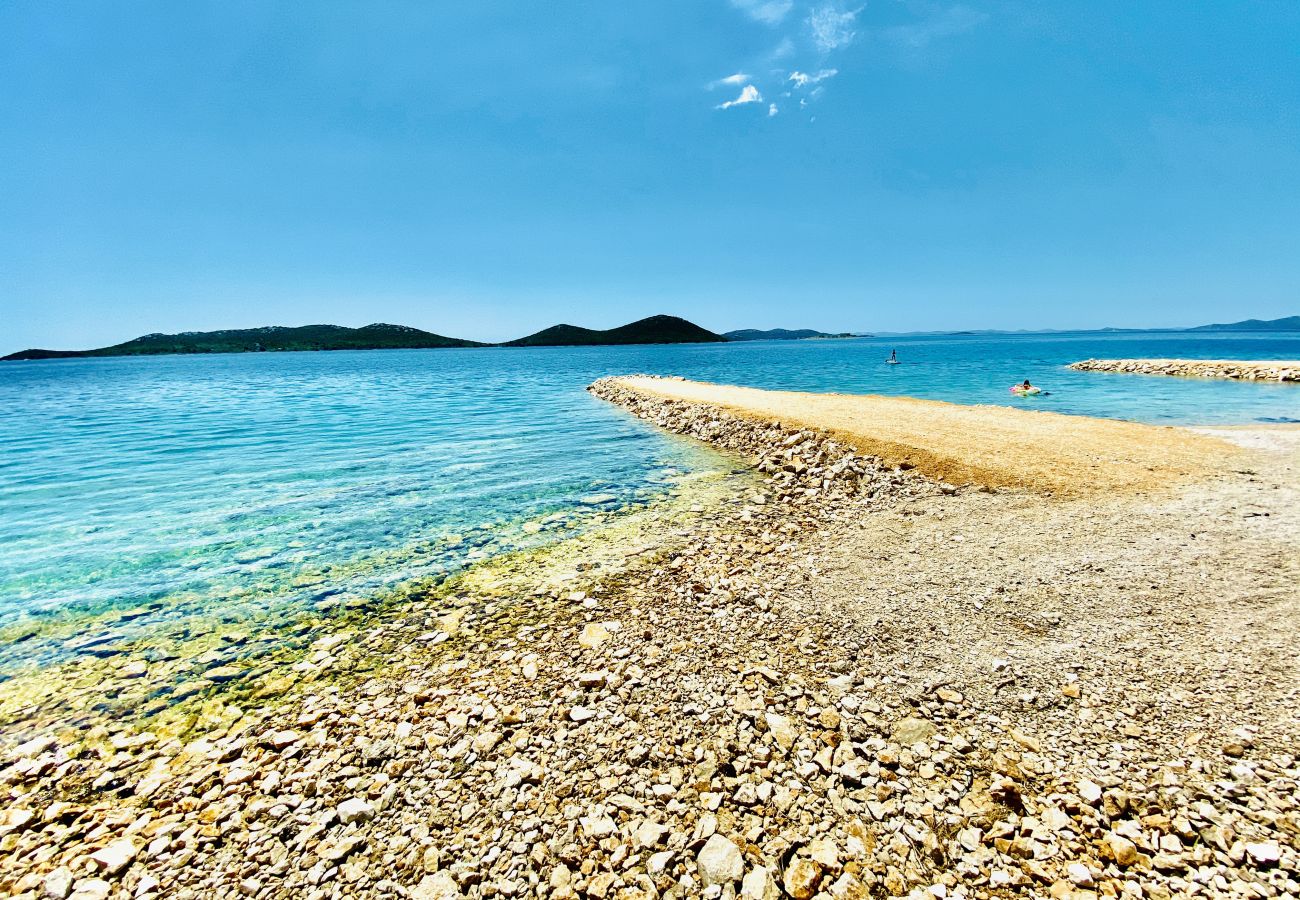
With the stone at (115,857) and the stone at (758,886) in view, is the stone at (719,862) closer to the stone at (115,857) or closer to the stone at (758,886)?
the stone at (758,886)

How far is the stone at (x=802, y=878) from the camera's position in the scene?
3648mm

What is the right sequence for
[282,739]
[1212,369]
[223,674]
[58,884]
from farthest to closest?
1. [1212,369]
2. [223,674]
3. [282,739]
4. [58,884]

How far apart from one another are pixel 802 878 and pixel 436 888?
2.70 m

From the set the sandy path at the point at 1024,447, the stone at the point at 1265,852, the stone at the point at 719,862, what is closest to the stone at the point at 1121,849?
the stone at the point at 1265,852

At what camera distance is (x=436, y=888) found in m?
3.77

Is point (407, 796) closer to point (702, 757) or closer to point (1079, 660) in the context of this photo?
point (702, 757)

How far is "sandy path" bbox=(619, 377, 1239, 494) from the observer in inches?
522

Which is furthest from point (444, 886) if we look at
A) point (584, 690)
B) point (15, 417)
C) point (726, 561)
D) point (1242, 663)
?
point (15, 417)

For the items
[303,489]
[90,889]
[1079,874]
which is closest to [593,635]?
[90,889]

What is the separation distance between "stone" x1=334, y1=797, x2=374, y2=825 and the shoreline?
0.7 inches

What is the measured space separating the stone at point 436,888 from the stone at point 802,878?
2436 mm

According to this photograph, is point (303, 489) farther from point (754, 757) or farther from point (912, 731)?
point (912, 731)

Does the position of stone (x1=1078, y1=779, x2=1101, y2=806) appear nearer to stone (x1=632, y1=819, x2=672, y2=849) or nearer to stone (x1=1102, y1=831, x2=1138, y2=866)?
stone (x1=1102, y1=831, x2=1138, y2=866)

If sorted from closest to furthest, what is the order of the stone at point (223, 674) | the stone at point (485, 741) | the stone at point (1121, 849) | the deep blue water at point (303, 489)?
the stone at point (1121, 849) < the stone at point (485, 741) < the stone at point (223, 674) < the deep blue water at point (303, 489)
